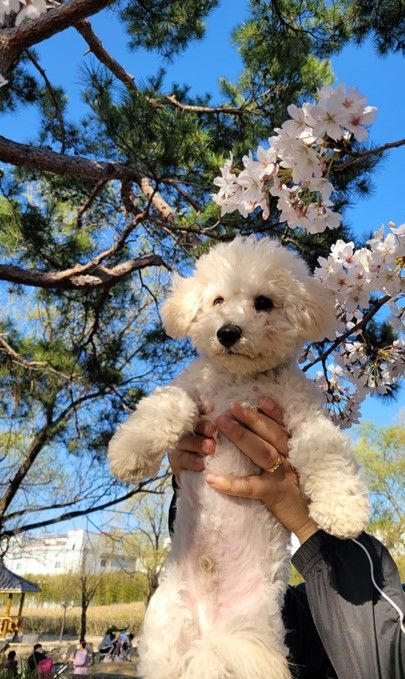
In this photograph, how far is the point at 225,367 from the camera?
2.03 m

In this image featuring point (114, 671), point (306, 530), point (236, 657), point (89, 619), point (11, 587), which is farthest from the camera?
point (89, 619)

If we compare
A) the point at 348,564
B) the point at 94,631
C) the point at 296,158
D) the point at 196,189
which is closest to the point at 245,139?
the point at 196,189

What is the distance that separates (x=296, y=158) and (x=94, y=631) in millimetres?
33972

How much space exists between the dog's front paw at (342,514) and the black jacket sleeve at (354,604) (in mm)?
81

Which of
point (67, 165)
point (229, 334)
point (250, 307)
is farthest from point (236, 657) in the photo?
point (67, 165)

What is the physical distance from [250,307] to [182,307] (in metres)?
0.32

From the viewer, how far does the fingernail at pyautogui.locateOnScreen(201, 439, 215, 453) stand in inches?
77.1

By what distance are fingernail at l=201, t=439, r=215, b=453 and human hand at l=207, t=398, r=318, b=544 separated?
63 mm

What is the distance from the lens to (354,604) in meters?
1.56

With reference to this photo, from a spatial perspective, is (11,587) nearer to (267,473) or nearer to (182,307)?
(182,307)

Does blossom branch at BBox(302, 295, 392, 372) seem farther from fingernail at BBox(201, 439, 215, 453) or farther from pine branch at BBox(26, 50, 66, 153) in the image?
pine branch at BBox(26, 50, 66, 153)

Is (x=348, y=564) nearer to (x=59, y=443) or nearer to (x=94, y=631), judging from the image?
(x=59, y=443)

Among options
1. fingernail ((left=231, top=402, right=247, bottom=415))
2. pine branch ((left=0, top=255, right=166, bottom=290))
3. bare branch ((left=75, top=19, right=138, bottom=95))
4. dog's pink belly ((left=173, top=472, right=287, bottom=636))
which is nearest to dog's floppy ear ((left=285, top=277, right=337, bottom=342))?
fingernail ((left=231, top=402, right=247, bottom=415))

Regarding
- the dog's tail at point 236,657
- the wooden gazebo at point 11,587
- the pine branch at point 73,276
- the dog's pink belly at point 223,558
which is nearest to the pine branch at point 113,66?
the pine branch at point 73,276
